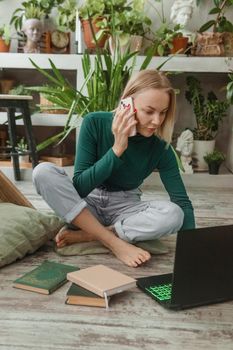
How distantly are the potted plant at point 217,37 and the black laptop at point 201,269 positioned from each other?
2.18 metres

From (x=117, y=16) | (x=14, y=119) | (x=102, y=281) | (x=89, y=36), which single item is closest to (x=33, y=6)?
(x=89, y=36)

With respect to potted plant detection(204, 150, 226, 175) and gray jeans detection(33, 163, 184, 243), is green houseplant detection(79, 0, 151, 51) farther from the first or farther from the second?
gray jeans detection(33, 163, 184, 243)

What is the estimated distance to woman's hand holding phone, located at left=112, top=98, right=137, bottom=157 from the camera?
1465 millimetres

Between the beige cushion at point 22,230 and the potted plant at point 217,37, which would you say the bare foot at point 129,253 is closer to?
the beige cushion at point 22,230

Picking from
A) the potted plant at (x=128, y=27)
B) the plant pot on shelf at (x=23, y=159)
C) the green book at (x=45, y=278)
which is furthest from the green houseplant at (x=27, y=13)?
the green book at (x=45, y=278)

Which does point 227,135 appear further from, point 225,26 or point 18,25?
point 18,25

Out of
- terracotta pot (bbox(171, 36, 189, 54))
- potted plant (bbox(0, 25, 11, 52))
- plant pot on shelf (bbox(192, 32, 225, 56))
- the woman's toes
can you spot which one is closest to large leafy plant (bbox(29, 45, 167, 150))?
terracotta pot (bbox(171, 36, 189, 54))

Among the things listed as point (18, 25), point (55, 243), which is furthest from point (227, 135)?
point (55, 243)

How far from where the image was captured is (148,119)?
57.9 inches

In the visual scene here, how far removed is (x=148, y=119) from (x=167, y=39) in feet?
5.58

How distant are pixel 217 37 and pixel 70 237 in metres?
2.04

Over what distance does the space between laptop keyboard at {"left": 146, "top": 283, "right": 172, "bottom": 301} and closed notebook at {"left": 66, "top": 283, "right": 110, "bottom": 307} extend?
0.52ft

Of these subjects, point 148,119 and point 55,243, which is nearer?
point 148,119

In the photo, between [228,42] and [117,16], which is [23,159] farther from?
[228,42]
